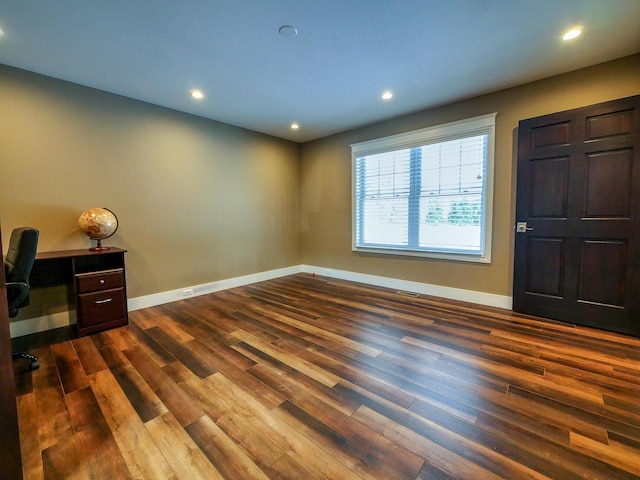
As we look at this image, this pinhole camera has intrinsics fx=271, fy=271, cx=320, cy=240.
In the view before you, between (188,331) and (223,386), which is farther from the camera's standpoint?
(188,331)

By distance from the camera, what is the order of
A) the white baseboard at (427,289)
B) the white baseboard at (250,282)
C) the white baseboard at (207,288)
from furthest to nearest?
the white baseboard at (207,288), the white baseboard at (427,289), the white baseboard at (250,282)

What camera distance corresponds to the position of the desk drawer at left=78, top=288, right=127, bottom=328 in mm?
2646

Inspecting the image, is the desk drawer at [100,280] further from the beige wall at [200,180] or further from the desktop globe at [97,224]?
the beige wall at [200,180]

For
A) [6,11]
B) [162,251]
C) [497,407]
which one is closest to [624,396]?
[497,407]

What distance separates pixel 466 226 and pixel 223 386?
3256 mm

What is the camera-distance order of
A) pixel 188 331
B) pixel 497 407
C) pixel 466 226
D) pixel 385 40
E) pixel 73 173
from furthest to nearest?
pixel 466 226 → pixel 73 173 → pixel 188 331 → pixel 385 40 → pixel 497 407

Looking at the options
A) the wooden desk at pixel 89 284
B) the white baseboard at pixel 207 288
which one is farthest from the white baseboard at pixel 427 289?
the wooden desk at pixel 89 284

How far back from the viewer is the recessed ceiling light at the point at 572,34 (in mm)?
2139

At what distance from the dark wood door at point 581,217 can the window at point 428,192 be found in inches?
15.9

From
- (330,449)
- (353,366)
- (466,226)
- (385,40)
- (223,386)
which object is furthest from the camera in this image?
(466,226)

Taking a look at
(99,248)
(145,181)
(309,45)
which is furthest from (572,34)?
(99,248)

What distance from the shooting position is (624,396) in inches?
66.1

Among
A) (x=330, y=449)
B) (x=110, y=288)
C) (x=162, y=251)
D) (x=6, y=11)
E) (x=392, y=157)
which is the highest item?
(x=6, y=11)

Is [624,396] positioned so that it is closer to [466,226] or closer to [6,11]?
[466,226]
